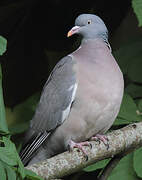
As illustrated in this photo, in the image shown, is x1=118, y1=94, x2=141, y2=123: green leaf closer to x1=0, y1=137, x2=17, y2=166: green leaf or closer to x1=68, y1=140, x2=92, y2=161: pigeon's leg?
x1=68, y1=140, x2=92, y2=161: pigeon's leg

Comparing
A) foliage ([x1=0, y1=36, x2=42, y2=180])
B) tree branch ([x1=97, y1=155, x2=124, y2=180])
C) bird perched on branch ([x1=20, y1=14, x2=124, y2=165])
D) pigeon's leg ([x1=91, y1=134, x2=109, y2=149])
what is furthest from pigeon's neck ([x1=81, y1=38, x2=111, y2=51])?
foliage ([x1=0, y1=36, x2=42, y2=180])

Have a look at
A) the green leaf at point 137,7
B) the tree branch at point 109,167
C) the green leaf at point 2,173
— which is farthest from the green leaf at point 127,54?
the green leaf at point 2,173

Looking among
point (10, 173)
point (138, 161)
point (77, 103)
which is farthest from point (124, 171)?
point (10, 173)

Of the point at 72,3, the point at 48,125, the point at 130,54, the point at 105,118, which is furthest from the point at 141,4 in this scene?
the point at 72,3

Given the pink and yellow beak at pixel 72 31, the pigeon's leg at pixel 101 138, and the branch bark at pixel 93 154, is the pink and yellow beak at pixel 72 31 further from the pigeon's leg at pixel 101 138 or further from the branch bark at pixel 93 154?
the branch bark at pixel 93 154

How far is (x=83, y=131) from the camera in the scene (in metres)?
3.14

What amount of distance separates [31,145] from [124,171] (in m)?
0.81

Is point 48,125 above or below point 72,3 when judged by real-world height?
below

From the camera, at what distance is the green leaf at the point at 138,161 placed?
2.49 meters

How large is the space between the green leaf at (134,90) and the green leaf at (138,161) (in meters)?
0.69

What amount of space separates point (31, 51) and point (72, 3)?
55cm

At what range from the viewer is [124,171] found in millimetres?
2586

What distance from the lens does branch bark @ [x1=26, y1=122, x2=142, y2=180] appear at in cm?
221

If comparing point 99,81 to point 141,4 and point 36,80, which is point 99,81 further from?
point 36,80
